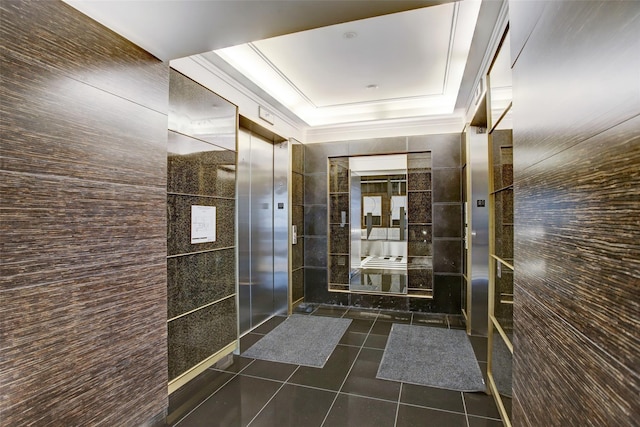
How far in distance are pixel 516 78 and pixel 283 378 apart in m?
2.90

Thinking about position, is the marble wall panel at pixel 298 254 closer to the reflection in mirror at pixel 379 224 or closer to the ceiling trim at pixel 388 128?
the reflection in mirror at pixel 379 224

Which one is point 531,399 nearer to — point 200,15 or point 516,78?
point 516,78

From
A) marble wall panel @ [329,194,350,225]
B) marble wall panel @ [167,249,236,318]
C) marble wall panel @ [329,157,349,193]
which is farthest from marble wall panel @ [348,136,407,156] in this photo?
marble wall panel @ [167,249,236,318]

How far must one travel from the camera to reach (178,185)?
262cm

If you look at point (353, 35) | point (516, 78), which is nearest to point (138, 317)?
point (516, 78)

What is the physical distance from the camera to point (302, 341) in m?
3.80

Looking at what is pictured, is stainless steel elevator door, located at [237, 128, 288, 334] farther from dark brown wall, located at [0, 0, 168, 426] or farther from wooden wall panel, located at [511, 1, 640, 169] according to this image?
wooden wall panel, located at [511, 1, 640, 169]

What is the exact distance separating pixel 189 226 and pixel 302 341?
199cm

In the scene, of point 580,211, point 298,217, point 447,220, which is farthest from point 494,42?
point 298,217

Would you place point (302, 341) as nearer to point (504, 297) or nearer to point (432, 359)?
point (432, 359)

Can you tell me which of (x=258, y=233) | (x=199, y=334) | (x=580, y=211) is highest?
(x=580, y=211)

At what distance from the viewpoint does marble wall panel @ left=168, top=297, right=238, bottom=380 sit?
8.48ft

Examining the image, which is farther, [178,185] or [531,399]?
A: [178,185]

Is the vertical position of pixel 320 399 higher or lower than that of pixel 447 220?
lower
